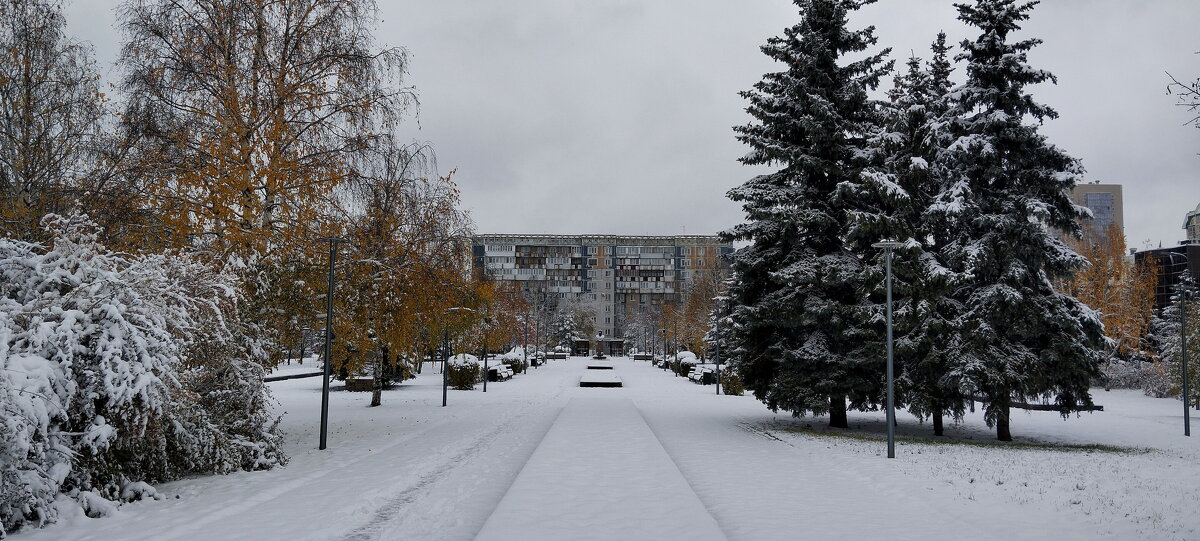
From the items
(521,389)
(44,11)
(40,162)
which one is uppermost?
(44,11)

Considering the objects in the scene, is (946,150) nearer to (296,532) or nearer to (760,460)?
Answer: (760,460)

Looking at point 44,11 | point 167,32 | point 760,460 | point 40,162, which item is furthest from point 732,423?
point 44,11

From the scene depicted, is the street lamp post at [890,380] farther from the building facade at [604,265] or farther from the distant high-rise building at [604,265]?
the building facade at [604,265]

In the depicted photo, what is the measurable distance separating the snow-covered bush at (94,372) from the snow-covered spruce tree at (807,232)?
12.2 metres

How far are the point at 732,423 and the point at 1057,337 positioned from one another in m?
8.19

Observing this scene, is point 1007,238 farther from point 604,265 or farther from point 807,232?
point 604,265

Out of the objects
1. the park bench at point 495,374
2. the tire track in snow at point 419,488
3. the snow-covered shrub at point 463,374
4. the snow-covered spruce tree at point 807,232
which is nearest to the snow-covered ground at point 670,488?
the tire track in snow at point 419,488

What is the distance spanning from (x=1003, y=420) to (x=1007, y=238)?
451 cm

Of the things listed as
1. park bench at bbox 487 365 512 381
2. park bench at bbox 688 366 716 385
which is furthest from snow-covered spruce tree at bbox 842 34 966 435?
park bench at bbox 487 365 512 381

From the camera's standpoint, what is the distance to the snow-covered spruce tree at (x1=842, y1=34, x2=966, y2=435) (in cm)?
1653

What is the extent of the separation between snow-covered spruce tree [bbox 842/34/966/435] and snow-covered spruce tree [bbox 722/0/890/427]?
58 centimetres

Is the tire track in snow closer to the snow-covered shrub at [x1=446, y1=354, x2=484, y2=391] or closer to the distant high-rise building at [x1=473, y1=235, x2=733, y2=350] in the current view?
A: the snow-covered shrub at [x1=446, y1=354, x2=484, y2=391]

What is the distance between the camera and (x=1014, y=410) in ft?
89.5

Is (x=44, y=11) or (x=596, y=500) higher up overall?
(x=44, y=11)
